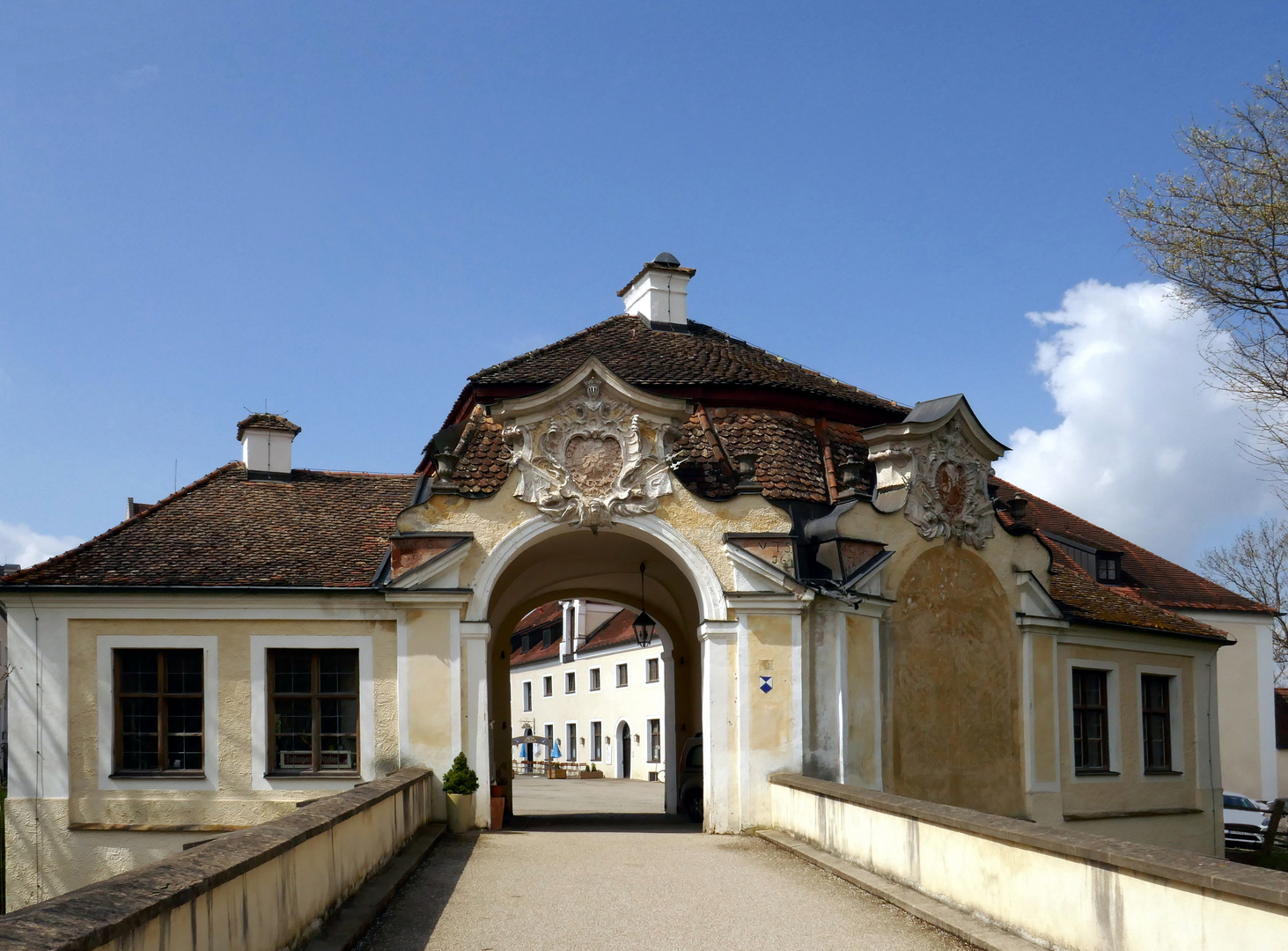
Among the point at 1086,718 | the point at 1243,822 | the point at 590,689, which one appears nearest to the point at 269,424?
the point at 1086,718

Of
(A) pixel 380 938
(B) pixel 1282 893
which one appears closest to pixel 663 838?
(A) pixel 380 938

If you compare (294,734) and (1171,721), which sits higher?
(294,734)

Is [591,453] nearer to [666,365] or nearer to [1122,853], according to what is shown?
[666,365]

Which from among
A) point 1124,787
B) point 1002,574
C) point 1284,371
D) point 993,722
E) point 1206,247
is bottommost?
point 1124,787

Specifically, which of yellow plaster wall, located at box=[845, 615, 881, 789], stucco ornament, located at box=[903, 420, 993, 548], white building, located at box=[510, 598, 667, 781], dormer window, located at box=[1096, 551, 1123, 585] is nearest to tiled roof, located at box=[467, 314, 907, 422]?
stucco ornament, located at box=[903, 420, 993, 548]

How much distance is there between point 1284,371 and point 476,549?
35.0 ft

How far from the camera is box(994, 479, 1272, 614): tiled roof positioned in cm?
3822

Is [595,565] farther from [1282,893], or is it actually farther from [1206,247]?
[1282,893]

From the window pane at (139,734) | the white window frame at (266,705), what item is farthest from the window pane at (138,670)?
the white window frame at (266,705)

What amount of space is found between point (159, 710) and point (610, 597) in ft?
31.1

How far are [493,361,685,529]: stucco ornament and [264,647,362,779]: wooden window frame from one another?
3.90m

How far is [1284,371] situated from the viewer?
54.3 feet

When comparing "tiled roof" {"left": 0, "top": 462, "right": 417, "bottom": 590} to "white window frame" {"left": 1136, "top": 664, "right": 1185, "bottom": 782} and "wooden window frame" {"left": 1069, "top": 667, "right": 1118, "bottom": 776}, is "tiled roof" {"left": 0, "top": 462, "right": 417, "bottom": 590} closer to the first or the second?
"wooden window frame" {"left": 1069, "top": 667, "right": 1118, "bottom": 776}

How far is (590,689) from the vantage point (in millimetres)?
62594
